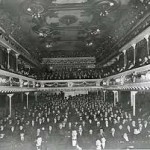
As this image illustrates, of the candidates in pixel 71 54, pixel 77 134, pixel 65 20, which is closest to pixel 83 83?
pixel 71 54

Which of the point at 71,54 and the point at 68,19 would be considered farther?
the point at 71,54

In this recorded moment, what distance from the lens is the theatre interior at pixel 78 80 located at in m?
6.84

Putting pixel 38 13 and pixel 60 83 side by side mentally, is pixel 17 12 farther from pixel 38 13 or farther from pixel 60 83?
pixel 60 83

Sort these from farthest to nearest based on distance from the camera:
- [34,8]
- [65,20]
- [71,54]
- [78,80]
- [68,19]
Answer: [71,54], [78,80], [65,20], [68,19], [34,8]

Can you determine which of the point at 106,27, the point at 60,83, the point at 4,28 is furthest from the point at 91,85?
the point at 4,28

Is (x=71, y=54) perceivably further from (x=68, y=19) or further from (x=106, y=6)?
(x=106, y=6)

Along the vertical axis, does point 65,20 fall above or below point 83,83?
above

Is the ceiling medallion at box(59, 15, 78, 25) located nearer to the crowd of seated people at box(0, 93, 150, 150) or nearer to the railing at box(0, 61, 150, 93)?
the railing at box(0, 61, 150, 93)

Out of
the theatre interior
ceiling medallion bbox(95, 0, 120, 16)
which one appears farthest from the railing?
ceiling medallion bbox(95, 0, 120, 16)

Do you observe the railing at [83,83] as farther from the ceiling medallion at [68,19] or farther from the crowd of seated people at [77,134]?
the ceiling medallion at [68,19]

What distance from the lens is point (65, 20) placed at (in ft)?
40.4

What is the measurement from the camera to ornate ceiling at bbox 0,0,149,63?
944 cm

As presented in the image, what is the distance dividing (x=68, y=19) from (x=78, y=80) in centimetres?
743

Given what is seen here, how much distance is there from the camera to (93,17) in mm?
11398
